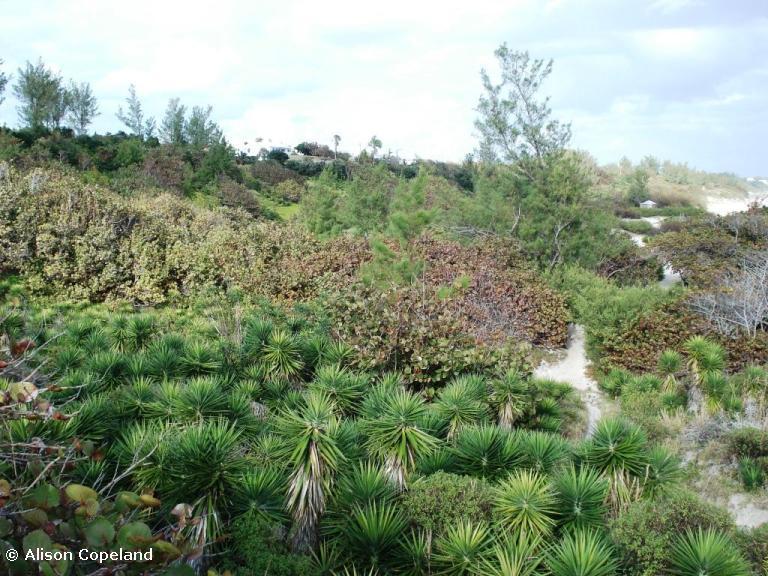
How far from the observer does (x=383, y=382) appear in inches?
264

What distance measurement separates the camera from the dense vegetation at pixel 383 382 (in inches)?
159

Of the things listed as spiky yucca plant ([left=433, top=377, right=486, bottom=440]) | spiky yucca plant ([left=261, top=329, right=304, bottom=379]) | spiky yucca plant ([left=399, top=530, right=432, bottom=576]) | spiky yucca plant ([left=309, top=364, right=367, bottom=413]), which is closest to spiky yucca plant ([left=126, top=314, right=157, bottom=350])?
spiky yucca plant ([left=261, top=329, right=304, bottom=379])

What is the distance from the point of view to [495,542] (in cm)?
423

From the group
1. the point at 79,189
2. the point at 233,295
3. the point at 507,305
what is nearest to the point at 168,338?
the point at 233,295

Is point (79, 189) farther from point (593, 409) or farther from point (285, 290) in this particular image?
point (593, 409)

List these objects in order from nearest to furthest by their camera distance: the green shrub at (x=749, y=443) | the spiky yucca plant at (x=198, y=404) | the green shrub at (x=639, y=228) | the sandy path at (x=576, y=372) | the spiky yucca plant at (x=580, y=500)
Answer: the spiky yucca plant at (x=580, y=500)
the spiky yucca plant at (x=198, y=404)
the green shrub at (x=749, y=443)
the sandy path at (x=576, y=372)
the green shrub at (x=639, y=228)

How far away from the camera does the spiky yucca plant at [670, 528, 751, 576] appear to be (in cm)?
386

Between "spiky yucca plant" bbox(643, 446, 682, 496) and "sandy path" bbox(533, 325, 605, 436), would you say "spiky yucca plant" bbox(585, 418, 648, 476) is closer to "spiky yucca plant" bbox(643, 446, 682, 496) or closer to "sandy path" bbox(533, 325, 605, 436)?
"spiky yucca plant" bbox(643, 446, 682, 496)

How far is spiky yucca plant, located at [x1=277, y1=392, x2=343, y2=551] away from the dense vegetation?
0.05ft

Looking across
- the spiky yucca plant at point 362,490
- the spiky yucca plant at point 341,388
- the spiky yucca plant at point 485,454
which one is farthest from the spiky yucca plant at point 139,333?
the spiky yucca plant at point 485,454

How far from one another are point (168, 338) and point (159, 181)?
780 inches

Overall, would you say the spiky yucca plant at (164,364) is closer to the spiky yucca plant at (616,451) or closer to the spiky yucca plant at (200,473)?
the spiky yucca plant at (200,473)

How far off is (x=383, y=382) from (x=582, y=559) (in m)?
3.18

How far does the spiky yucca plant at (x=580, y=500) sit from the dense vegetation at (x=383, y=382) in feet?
0.06
